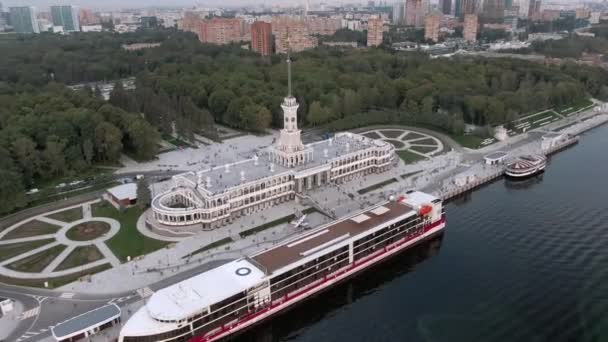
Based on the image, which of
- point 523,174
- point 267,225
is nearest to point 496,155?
point 523,174

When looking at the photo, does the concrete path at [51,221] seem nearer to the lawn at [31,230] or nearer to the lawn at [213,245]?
the lawn at [31,230]

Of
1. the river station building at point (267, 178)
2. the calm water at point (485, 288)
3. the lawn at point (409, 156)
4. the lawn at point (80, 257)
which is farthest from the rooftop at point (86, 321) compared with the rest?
the lawn at point (409, 156)

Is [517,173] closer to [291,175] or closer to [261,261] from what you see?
[291,175]

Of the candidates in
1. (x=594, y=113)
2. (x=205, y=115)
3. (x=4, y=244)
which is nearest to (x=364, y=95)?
(x=205, y=115)

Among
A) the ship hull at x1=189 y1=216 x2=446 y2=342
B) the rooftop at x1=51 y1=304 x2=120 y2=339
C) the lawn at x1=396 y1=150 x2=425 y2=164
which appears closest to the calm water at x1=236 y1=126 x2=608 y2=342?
the ship hull at x1=189 y1=216 x2=446 y2=342

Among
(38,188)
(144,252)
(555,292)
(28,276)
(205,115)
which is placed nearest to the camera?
(555,292)
